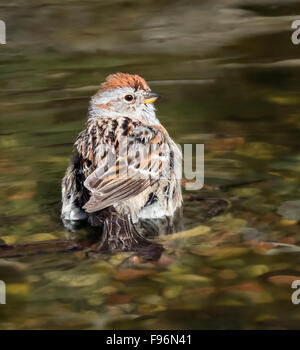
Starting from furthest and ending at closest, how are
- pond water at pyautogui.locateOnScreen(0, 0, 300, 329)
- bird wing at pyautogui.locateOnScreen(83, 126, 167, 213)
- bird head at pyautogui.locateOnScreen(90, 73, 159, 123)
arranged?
bird head at pyautogui.locateOnScreen(90, 73, 159, 123), bird wing at pyautogui.locateOnScreen(83, 126, 167, 213), pond water at pyautogui.locateOnScreen(0, 0, 300, 329)

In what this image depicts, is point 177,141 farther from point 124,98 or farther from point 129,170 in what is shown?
point 129,170

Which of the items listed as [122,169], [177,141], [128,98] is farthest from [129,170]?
[177,141]

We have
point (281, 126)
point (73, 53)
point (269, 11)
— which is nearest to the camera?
point (281, 126)

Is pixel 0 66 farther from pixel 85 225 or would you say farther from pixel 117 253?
pixel 117 253

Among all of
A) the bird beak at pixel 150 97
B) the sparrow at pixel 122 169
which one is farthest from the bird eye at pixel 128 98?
the bird beak at pixel 150 97

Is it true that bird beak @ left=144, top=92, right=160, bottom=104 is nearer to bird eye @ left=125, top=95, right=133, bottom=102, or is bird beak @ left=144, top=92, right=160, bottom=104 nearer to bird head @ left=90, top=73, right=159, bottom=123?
bird head @ left=90, top=73, right=159, bottom=123

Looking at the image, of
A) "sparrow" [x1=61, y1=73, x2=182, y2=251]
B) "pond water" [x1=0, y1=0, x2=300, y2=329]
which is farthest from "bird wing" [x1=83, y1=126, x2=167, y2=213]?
"pond water" [x1=0, y1=0, x2=300, y2=329]

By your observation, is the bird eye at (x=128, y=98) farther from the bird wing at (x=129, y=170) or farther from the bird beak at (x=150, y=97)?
the bird wing at (x=129, y=170)
